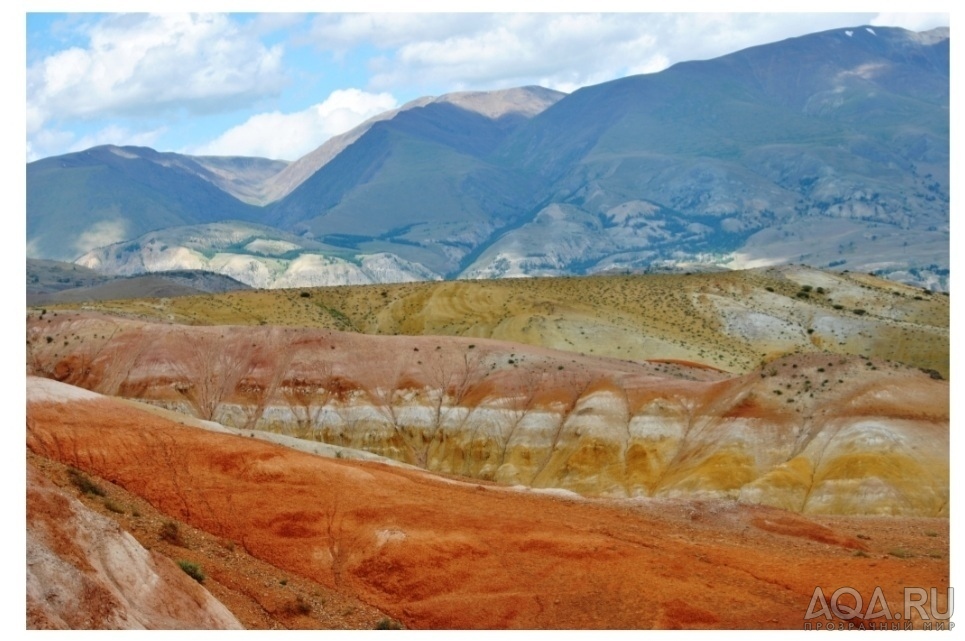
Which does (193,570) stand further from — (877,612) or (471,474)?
(471,474)

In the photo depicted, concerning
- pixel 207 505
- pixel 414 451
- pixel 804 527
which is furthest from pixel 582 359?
pixel 207 505

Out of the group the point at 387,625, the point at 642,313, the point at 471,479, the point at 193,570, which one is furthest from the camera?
the point at 642,313

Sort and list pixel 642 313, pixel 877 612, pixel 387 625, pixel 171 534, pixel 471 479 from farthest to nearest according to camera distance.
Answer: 1. pixel 642 313
2. pixel 471 479
3. pixel 171 534
4. pixel 387 625
5. pixel 877 612

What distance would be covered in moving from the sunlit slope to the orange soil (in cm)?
8299

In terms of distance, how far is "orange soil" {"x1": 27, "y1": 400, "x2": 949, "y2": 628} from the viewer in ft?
117

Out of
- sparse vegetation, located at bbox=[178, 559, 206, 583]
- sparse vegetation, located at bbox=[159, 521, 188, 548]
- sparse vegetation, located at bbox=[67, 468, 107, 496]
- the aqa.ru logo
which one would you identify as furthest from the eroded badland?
the aqa.ru logo

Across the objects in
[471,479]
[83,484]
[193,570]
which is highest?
[83,484]

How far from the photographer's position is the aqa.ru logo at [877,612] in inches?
1298

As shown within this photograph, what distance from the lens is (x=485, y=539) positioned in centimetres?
3984

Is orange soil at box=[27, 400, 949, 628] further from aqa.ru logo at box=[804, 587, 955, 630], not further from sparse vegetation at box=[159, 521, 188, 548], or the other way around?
sparse vegetation at box=[159, 521, 188, 548]

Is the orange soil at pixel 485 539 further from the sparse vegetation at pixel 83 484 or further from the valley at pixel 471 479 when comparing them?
the sparse vegetation at pixel 83 484

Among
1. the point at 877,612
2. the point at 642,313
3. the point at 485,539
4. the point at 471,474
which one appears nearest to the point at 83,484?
the point at 485,539

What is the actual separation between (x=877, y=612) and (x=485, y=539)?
13868 millimetres

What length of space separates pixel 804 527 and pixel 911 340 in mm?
102736
